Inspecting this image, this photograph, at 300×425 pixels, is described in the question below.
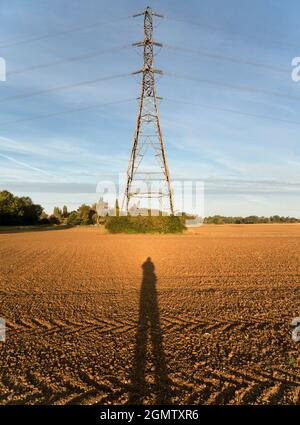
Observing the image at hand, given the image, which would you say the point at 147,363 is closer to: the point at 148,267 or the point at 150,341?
the point at 150,341

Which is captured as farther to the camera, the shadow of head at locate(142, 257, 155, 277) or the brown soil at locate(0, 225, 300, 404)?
the shadow of head at locate(142, 257, 155, 277)

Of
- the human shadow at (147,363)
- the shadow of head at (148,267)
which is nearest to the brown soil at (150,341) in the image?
the human shadow at (147,363)

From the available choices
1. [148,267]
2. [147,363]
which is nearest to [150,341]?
[147,363]

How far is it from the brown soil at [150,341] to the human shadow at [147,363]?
0.6 inches

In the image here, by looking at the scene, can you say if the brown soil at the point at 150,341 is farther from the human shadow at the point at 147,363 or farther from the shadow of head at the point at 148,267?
the shadow of head at the point at 148,267

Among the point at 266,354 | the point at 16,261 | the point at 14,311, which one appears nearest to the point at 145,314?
the point at 266,354

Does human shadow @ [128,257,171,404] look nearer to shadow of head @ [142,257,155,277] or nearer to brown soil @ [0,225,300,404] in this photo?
brown soil @ [0,225,300,404]

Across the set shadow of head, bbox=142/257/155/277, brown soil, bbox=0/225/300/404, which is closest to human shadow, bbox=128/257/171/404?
brown soil, bbox=0/225/300/404

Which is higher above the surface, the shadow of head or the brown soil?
the brown soil

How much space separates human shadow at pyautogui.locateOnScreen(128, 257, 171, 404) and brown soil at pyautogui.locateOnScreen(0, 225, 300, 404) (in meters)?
0.01

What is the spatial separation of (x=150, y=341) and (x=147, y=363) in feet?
2.66

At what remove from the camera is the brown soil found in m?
3.60

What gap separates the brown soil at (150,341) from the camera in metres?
3.60
